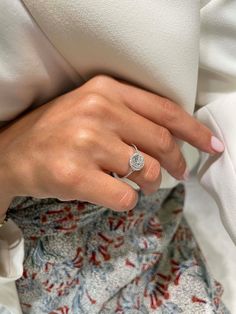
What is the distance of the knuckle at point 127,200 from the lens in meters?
0.55

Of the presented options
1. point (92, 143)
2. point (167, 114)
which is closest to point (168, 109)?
point (167, 114)

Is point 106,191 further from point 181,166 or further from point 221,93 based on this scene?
point 221,93

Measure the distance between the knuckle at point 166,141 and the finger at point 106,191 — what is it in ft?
0.22

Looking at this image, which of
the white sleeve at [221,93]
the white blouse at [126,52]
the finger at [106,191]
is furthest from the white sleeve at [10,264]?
the white sleeve at [221,93]

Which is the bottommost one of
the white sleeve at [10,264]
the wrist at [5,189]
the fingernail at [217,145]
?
the white sleeve at [10,264]

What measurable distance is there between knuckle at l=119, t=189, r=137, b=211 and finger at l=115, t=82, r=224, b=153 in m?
0.09

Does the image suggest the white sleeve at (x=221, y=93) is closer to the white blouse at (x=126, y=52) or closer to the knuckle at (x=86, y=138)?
the white blouse at (x=126, y=52)

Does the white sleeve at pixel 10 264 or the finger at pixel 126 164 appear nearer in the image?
the finger at pixel 126 164

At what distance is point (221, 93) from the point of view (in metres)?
0.66

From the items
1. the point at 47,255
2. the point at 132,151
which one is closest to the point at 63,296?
the point at 47,255

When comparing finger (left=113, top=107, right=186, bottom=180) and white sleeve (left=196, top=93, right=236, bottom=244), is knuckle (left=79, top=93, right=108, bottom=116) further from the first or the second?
white sleeve (left=196, top=93, right=236, bottom=244)

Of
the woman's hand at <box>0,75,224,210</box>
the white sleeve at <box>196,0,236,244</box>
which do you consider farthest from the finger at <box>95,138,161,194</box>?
the white sleeve at <box>196,0,236,244</box>

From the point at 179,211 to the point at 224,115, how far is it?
25 centimetres

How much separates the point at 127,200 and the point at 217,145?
0.49 feet
